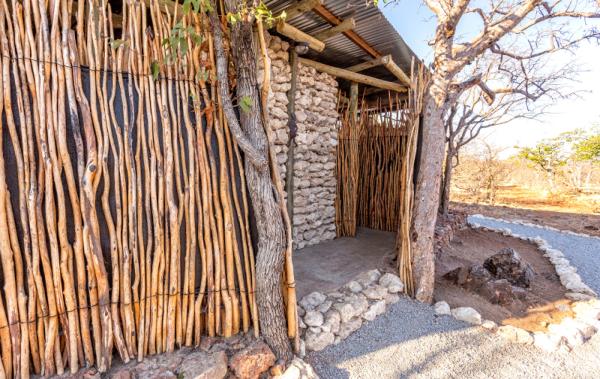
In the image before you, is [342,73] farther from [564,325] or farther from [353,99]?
[564,325]

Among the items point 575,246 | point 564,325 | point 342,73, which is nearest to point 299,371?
point 564,325

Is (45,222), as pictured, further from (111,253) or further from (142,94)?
(142,94)

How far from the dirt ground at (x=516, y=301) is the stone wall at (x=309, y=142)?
1.57 metres

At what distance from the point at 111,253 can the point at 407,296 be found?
94.7 inches

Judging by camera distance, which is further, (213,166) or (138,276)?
(213,166)

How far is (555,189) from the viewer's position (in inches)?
413

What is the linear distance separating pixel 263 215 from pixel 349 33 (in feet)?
7.39

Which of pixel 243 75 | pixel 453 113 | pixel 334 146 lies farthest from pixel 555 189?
pixel 243 75

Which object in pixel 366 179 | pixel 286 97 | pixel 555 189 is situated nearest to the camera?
pixel 286 97

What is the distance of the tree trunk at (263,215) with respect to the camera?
1679mm

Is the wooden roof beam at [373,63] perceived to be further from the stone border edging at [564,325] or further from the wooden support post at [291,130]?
the stone border edging at [564,325]

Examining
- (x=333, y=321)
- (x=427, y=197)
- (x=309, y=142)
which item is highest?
(x=309, y=142)

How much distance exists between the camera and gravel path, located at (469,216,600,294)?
3.56 m

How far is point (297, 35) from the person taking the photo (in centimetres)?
266
